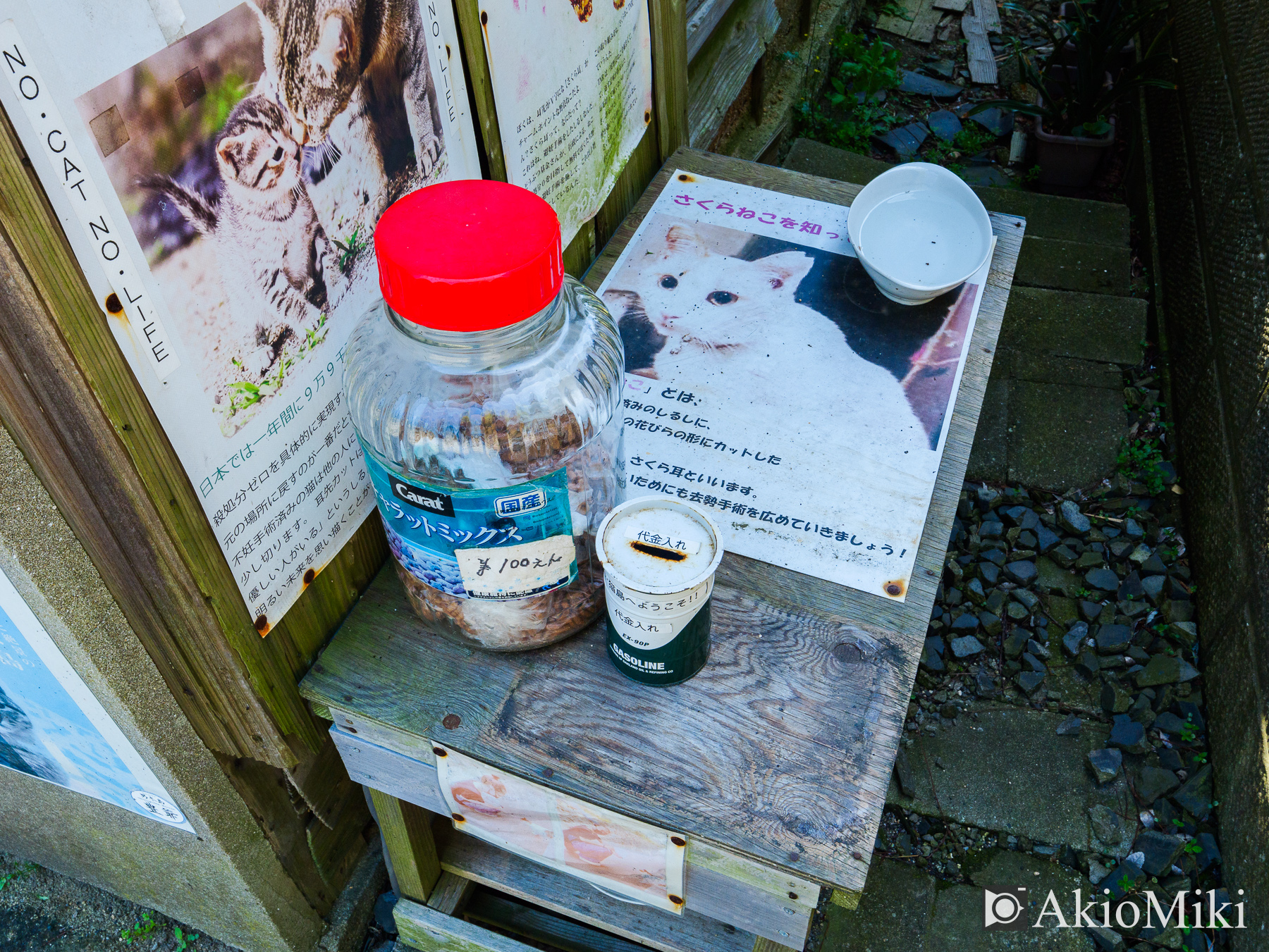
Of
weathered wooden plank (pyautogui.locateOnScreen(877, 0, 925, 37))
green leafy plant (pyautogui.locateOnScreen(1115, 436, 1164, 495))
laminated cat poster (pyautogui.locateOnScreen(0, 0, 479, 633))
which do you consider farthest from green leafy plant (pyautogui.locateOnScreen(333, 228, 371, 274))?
weathered wooden plank (pyautogui.locateOnScreen(877, 0, 925, 37))

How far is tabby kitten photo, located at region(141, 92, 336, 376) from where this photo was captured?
2.93 feet

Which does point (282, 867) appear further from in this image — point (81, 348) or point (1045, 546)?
point (1045, 546)

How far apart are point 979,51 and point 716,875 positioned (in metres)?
4.67

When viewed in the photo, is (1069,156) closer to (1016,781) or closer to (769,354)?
(1016,781)

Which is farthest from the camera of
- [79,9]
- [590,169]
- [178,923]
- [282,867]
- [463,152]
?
[178,923]

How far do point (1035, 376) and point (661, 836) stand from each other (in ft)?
7.78

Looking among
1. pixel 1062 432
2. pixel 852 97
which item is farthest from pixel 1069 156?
pixel 1062 432

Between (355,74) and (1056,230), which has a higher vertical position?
(355,74)

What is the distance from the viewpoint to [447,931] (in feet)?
5.46

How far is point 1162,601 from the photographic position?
8.37 ft

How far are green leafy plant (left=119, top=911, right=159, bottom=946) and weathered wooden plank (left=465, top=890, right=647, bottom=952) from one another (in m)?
0.64

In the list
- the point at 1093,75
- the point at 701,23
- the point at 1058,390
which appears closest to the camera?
the point at 701,23

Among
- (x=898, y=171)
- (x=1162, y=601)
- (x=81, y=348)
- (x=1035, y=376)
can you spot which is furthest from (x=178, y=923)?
(x=1035, y=376)

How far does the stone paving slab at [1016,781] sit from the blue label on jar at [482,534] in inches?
57.9
